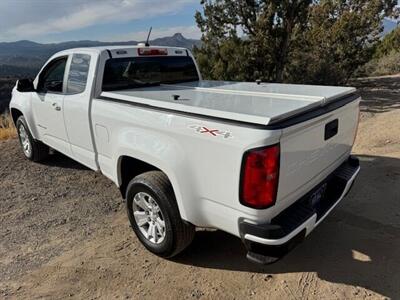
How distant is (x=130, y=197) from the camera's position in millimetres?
3430

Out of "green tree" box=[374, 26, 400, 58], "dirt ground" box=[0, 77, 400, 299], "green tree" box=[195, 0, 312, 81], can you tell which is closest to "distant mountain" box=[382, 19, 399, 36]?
"green tree" box=[374, 26, 400, 58]

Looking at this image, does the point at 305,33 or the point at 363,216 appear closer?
the point at 363,216

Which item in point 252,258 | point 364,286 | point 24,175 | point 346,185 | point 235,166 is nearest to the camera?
point 235,166

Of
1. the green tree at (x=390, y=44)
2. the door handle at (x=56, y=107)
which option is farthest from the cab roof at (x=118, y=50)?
the green tree at (x=390, y=44)

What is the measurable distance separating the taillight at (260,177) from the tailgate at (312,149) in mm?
79

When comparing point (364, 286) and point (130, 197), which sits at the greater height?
point (130, 197)

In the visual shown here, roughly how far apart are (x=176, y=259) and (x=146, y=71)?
2366mm

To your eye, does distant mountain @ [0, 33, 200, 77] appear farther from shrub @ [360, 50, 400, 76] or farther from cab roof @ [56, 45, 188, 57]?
shrub @ [360, 50, 400, 76]

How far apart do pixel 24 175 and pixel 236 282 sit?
4.04 metres

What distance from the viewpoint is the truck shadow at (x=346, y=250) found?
3.03m

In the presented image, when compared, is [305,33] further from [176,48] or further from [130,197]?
[130,197]

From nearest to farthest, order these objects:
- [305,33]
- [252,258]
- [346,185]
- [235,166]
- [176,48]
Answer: [235,166], [252,258], [346,185], [176,48], [305,33]

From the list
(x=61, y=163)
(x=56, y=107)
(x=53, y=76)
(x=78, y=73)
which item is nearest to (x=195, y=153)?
(x=78, y=73)

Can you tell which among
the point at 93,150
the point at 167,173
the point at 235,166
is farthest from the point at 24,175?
the point at 235,166
